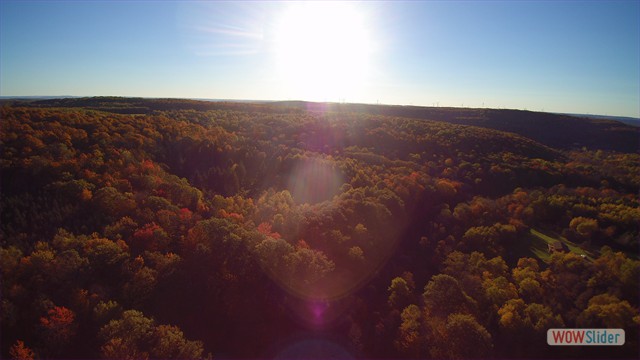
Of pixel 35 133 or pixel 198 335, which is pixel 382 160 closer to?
pixel 198 335

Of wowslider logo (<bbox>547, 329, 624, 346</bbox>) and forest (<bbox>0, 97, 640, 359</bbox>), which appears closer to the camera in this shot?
forest (<bbox>0, 97, 640, 359</bbox>)

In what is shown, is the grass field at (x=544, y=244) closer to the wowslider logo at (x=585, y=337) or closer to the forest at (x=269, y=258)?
the forest at (x=269, y=258)

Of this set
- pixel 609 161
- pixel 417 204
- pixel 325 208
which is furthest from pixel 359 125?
pixel 609 161

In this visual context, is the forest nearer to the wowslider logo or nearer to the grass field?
the grass field

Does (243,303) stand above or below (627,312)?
below

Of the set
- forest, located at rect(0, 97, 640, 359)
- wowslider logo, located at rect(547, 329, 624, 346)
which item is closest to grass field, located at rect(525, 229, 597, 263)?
forest, located at rect(0, 97, 640, 359)

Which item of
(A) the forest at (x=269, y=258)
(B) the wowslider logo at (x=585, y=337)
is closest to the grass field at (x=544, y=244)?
(A) the forest at (x=269, y=258)

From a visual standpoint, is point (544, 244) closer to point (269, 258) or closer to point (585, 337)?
point (585, 337)
